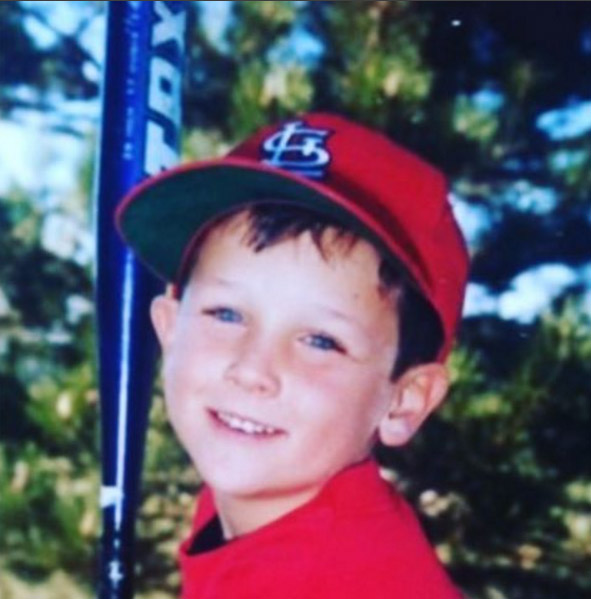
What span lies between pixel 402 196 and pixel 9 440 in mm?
406

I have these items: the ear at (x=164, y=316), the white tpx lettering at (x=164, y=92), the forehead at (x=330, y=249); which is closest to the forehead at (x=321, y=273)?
the forehead at (x=330, y=249)

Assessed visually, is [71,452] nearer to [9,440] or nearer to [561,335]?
[9,440]

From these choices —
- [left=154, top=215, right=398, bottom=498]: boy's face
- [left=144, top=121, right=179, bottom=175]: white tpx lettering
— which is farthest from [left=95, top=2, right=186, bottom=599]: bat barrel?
[left=154, top=215, right=398, bottom=498]: boy's face

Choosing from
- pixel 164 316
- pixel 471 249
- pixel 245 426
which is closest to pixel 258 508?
pixel 245 426

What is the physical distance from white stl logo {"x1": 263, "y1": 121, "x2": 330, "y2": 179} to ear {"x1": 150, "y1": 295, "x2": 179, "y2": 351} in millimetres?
141

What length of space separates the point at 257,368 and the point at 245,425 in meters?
0.04

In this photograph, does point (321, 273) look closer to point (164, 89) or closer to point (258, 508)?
point (258, 508)

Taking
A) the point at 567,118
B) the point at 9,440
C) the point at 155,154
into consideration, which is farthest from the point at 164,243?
the point at 567,118

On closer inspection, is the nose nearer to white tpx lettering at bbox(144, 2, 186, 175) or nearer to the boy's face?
the boy's face

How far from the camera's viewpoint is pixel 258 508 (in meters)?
0.87

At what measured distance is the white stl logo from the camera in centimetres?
81

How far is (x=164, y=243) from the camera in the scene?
907 mm

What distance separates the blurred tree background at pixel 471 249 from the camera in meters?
0.98

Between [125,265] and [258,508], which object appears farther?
[125,265]
